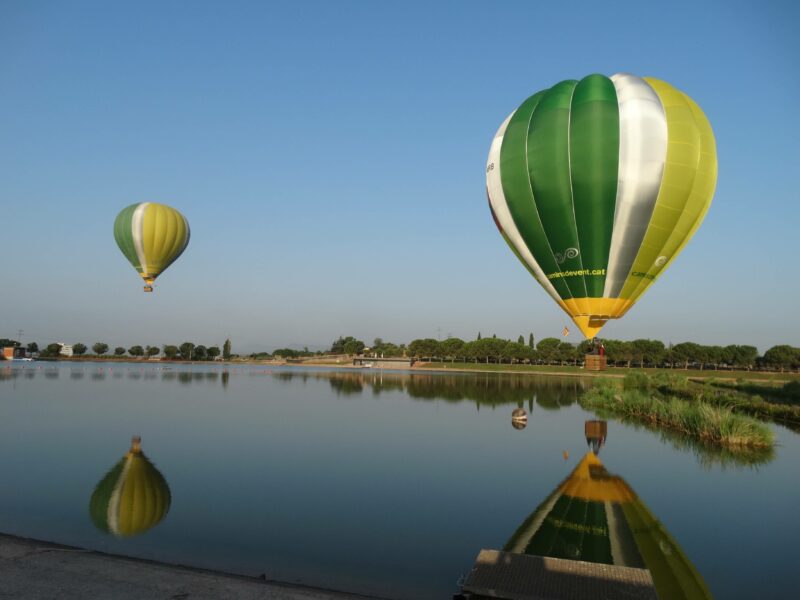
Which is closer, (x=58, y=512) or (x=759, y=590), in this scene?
(x=759, y=590)

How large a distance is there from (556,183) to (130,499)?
17.4 metres

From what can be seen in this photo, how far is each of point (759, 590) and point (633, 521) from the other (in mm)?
3896

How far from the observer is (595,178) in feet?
67.9

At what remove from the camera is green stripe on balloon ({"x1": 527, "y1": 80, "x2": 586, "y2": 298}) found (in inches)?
833

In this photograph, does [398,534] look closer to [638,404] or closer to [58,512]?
[58,512]

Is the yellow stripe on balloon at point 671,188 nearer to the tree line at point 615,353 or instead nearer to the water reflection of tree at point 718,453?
the water reflection of tree at point 718,453

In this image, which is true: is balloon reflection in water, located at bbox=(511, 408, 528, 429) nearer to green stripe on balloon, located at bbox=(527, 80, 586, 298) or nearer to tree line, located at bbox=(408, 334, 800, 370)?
green stripe on balloon, located at bbox=(527, 80, 586, 298)

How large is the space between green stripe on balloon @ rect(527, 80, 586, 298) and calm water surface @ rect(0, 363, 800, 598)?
310 inches

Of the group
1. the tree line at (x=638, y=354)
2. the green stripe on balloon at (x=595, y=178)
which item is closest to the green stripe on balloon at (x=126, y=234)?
the green stripe on balloon at (x=595, y=178)

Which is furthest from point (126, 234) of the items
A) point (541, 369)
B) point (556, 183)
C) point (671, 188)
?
point (541, 369)

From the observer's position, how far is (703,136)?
21.5m

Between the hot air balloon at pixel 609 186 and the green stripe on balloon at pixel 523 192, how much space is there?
0.15 ft

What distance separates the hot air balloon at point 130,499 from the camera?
41.3 ft

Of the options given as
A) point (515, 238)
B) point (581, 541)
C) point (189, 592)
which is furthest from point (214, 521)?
point (515, 238)
